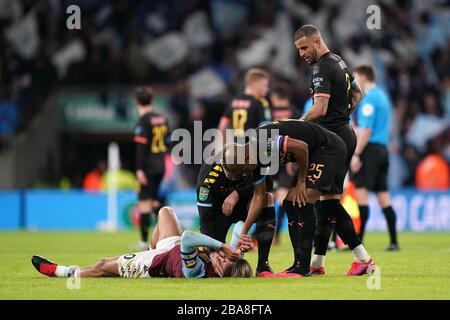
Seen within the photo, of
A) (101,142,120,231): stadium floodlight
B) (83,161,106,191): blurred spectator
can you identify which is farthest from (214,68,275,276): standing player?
(83,161,106,191): blurred spectator

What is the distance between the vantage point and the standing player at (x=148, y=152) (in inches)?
588

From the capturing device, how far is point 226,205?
949 cm

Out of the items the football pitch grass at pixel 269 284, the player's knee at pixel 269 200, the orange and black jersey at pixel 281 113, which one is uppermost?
the orange and black jersey at pixel 281 113

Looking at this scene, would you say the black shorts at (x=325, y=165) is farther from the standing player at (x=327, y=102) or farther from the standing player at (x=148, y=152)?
the standing player at (x=148, y=152)

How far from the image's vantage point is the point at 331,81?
31.1 ft

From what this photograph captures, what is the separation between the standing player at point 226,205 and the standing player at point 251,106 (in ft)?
16.8

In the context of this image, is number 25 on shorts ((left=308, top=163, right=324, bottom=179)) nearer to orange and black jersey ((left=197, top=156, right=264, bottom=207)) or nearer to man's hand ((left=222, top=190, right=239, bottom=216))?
orange and black jersey ((left=197, top=156, right=264, bottom=207))

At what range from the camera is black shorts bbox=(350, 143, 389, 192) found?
1359cm

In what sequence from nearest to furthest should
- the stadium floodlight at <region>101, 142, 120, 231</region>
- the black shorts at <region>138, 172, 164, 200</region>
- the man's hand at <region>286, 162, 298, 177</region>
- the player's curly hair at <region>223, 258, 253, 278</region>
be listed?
1. the player's curly hair at <region>223, 258, 253, 278</region>
2. the man's hand at <region>286, 162, 298, 177</region>
3. the black shorts at <region>138, 172, 164, 200</region>
4. the stadium floodlight at <region>101, 142, 120, 231</region>

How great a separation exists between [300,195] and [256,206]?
0.42m

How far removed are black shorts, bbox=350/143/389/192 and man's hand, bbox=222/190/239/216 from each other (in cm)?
443

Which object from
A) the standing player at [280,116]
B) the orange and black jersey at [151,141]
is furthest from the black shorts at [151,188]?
the standing player at [280,116]

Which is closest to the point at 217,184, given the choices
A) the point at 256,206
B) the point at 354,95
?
the point at 256,206

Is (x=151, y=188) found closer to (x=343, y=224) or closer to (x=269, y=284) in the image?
(x=343, y=224)
